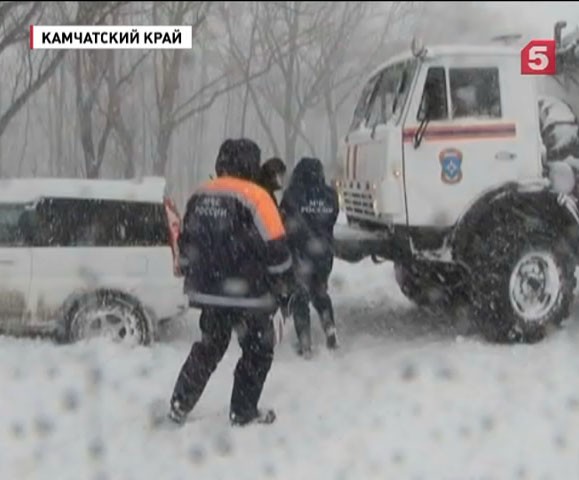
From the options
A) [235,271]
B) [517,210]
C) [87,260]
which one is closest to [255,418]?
[235,271]

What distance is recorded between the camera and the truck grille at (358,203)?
7.25 metres

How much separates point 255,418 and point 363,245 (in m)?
2.35

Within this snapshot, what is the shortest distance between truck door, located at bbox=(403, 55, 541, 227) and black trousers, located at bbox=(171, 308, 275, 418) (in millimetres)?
2177

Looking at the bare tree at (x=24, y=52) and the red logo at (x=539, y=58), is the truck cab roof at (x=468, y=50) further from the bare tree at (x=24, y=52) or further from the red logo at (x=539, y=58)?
the bare tree at (x=24, y=52)

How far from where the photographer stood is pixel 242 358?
207 inches

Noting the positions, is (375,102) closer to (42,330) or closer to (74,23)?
(74,23)

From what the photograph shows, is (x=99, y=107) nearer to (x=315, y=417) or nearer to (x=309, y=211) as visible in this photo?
(x=309, y=211)

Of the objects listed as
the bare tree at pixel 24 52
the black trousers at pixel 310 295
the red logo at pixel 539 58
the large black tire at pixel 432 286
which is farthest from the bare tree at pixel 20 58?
the red logo at pixel 539 58

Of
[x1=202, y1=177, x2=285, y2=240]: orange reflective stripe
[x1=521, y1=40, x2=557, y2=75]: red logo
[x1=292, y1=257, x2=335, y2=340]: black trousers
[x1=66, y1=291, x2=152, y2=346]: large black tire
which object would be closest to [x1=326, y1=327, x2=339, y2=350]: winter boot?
[x1=292, y1=257, x2=335, y2=340]: black trousers

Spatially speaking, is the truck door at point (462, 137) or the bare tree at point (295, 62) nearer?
the truck door at point (462, 137)

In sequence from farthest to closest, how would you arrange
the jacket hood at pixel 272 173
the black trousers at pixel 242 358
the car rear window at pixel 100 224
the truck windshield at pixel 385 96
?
the car rear window at pixel 100 224
the truck windshield at pixel 385 96
the jacket hood at pixel 272 173
the black trousers at pixel 242 358

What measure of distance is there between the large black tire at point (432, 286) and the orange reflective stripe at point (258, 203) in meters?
2.64

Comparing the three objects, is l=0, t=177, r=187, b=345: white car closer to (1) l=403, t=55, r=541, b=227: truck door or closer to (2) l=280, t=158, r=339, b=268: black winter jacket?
(2) l=280, t=158, r=339, b=268: black winter jacket

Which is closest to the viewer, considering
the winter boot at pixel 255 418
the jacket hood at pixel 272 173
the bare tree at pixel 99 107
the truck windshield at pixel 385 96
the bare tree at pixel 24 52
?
the winter boot at pixel 255 418
